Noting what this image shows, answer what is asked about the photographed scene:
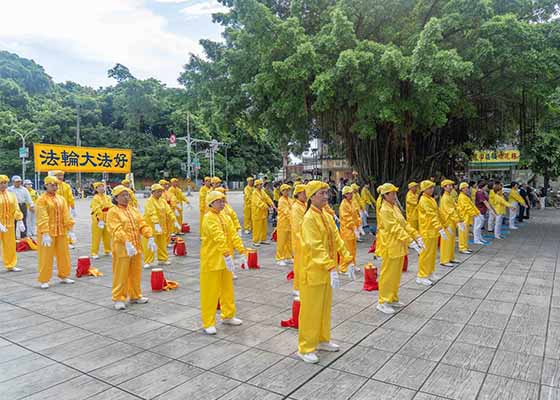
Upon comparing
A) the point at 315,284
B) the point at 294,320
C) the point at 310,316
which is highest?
the point at 315,284

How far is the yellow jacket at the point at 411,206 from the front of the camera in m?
9.74

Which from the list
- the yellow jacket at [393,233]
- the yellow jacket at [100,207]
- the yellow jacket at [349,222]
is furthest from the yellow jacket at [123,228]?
the yellow jacket at [100,207]

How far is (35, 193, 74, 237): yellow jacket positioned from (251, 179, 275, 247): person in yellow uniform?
17.4ft

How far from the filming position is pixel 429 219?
7.18 meters

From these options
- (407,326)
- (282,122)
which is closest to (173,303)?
(407,326)

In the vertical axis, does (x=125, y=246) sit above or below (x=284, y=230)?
above

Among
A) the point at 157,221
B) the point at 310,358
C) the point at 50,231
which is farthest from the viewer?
the point at 157,221

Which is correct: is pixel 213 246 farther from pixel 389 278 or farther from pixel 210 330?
pixel 389 278

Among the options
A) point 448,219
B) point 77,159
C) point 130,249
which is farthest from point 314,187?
point 77,159

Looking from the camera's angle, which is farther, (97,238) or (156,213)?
(97,238)

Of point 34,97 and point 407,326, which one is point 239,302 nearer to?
point 407,326

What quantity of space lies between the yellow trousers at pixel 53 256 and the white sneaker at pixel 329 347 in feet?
17.2

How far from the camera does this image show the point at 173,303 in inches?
243

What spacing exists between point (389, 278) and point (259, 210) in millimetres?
6318
